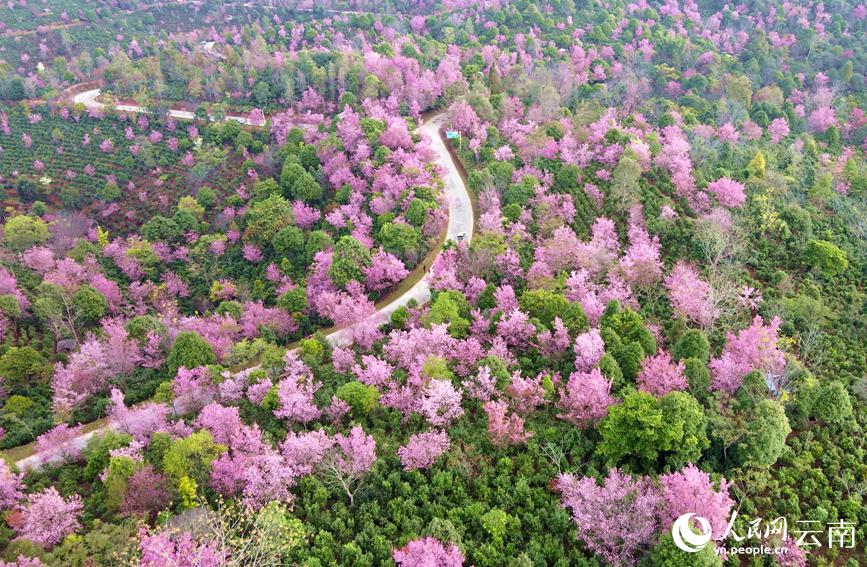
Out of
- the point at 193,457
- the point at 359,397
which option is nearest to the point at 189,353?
the point at 193,457

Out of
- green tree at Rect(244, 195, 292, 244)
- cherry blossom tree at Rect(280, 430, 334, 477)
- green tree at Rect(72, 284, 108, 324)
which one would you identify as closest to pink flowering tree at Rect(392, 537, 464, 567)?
cherry blossom tree at Rect(280, 430, 334, 477)

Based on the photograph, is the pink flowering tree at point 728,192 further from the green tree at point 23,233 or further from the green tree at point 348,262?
the green tree at point 23,233

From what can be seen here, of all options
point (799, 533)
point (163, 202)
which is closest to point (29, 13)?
point (163, 202)

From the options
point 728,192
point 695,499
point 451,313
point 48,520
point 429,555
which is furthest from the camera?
point 728,192

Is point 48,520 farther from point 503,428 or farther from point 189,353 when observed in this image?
point 503,428

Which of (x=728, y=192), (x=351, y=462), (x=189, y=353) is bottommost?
(x=189, y=353)

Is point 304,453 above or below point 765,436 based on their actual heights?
below

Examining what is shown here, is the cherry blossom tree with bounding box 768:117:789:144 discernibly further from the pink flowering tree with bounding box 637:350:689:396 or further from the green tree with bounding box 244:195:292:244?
the green tree with bounding box 244:195:292:244
